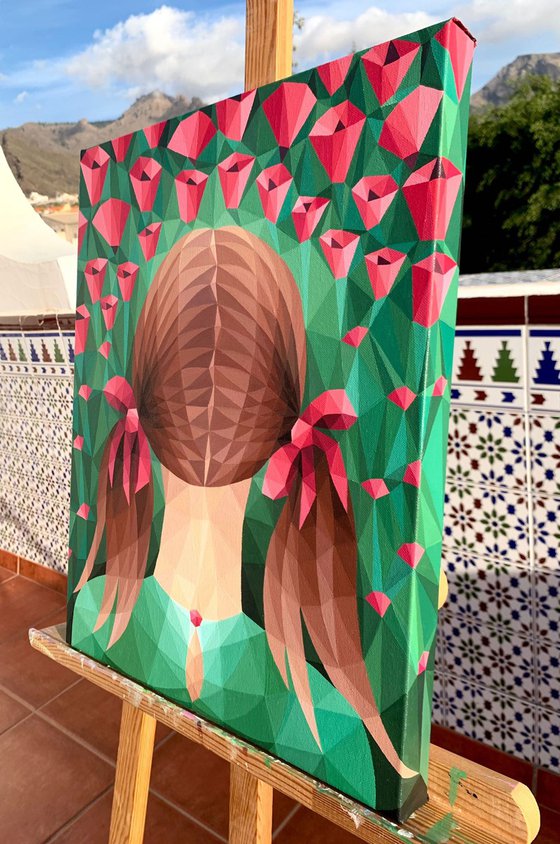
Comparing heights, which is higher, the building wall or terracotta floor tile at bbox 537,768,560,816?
the building wall

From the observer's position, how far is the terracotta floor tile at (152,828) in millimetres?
1200

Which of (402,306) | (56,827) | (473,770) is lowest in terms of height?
(56,827)

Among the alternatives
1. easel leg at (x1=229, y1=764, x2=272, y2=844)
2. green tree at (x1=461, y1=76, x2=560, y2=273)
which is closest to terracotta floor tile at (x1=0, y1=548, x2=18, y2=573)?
easel leg at (x1=229, y1=764, x2=272, y2=844)

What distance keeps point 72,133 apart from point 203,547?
2229 inches

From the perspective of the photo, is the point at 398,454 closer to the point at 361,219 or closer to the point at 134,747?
the point at 361,219

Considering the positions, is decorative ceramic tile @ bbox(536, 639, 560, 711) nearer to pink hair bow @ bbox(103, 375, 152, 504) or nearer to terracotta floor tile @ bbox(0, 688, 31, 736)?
pink hair bow @ bbox(103, 375, 152, 504)

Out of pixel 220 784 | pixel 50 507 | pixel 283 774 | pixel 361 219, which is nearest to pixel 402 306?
pixel 361 219

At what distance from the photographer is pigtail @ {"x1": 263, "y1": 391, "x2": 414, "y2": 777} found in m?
0.62

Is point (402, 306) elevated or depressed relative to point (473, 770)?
elevated

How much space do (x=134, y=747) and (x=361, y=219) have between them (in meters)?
0.75

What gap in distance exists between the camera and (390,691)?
0.60 meters

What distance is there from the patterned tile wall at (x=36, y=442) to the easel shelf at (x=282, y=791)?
1.06 meters

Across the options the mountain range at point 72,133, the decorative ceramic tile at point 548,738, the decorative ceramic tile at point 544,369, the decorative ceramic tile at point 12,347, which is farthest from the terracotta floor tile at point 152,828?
the mountain range at point 72,133

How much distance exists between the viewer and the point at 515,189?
13.9 metres
